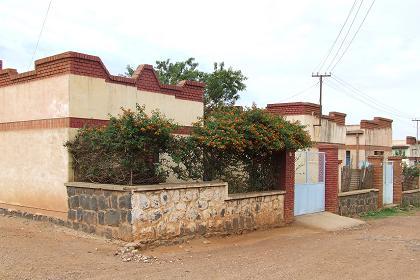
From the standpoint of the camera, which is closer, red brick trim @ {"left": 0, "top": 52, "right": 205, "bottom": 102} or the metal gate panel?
red brick trim @ {"left": 0, "top": 52, "right": 205, "bottom": 102}

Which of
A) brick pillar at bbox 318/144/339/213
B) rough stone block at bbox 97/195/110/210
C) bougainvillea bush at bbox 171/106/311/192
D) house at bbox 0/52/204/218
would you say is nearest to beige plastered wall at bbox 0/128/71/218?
house at bbox 0/52/204/218

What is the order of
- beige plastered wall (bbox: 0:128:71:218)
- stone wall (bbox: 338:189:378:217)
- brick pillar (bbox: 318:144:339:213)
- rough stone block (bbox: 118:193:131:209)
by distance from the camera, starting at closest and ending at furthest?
rough stone block (bbox: 118:193:131:209) → beige plastered wall (bbox: 0:128:71:218) → brick pillar (bbox: 318:144:339:213) → stone wall (bbox: 338:189:378:217)

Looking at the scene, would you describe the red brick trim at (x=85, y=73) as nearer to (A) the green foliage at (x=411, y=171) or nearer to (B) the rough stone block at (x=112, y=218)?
(B) the rough stone block at (x=112, y=218)

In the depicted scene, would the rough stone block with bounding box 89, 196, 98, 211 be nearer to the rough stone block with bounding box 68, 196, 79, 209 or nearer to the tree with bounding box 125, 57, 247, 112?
the rough stone block with bounding box 68, 196, 79, 209

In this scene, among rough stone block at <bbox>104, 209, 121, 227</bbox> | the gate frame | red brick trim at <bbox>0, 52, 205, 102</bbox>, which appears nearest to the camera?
rough stone block at <bbox>104, 209, 121, 227</bbox>

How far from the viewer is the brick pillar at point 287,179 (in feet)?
47.7

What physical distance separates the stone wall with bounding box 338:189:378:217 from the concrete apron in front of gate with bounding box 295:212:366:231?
1.70 meters

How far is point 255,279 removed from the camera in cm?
795

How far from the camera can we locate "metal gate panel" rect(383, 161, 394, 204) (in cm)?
2270

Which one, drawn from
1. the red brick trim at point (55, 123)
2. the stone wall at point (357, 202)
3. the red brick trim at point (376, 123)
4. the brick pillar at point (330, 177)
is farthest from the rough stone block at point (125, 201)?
the red brick trim at point (376, 123)

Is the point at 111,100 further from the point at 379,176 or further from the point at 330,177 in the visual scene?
the point at 379,176

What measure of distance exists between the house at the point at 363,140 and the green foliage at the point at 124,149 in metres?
19.5

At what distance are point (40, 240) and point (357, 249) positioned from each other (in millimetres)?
6917

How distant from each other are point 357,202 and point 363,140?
35.5 feet
